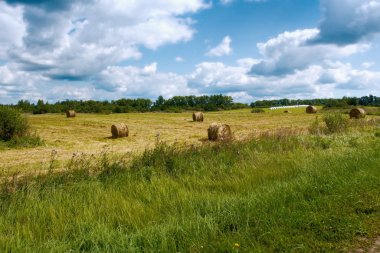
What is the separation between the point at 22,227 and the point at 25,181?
7.28ft

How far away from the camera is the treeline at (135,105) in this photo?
7575 cm

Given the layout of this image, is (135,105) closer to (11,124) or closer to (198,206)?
(11,124)

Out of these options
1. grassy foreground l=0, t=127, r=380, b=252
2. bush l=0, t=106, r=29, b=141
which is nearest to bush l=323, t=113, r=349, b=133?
grassy foreground l=0, t=127, r=380, b=252

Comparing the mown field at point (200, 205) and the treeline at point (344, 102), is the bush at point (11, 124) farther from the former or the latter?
the treeline at point (344, 102)

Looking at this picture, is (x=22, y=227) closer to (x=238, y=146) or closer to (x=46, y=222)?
(x=46, y=222)

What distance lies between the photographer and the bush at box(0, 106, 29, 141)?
68.6 feet

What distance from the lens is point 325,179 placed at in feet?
23.9

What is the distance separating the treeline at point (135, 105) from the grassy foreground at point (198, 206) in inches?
2173

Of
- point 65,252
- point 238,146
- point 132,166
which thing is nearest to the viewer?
point 65,252

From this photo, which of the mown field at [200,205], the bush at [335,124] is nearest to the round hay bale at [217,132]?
the bush at [335,124]

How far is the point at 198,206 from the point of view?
20.7 ft

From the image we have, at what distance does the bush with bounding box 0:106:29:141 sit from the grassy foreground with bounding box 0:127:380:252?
14.3 meters

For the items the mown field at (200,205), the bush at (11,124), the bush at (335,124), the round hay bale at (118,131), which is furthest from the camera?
the round hay bale at (118,131)

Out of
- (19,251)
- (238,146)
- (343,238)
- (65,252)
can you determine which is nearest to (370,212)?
(343,238)
